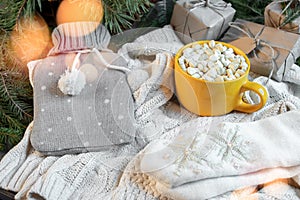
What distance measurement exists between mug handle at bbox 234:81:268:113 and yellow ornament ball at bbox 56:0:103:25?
0.89 feet

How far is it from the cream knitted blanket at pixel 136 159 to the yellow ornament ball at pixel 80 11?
9 cm

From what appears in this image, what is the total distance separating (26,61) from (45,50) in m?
0.04

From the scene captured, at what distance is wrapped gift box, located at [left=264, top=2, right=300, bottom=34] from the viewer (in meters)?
0.83

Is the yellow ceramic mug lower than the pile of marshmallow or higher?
lower

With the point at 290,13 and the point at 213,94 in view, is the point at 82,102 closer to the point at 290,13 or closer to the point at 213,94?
the point at 213,94

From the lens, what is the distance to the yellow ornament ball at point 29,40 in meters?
0.75

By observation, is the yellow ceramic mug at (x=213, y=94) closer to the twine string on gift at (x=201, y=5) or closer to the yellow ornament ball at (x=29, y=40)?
the twine string on gift at (x=201, y=5)

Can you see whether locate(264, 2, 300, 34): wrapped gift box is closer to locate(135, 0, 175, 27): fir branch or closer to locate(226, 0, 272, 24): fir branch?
locate(226, 0, 272, 24): fir branch

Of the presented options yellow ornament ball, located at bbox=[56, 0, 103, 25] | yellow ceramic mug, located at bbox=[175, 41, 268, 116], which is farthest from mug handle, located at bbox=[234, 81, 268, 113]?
yellow ornament ball, located at bbox=[56, 0, 103, 25]

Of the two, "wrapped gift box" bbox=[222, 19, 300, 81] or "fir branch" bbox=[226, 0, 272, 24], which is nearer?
Answer: "wrapped gift box" bbox=[222, 19, 300, 81]

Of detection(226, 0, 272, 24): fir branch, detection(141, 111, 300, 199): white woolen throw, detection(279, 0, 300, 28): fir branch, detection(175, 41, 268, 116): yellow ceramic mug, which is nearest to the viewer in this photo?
detection(141, 111, 300, 199): white woolen throw

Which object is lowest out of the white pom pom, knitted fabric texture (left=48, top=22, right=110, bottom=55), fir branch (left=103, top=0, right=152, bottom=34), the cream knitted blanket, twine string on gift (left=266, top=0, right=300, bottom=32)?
the cream knitted blanket

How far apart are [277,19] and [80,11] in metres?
0.36

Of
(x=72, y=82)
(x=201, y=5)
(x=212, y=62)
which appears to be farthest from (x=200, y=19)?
(x=72, y=82)
